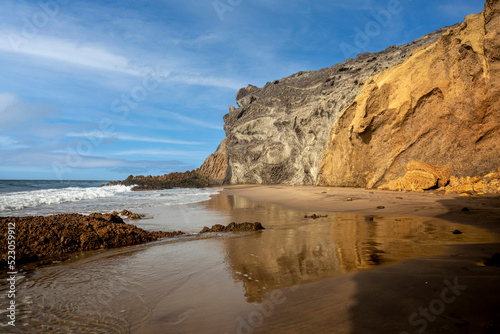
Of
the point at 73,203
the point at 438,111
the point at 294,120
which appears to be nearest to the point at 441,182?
the point at 438,111

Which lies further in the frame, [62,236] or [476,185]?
[476,185]

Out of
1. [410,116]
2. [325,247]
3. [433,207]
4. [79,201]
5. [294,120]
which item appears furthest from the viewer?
[294,120]

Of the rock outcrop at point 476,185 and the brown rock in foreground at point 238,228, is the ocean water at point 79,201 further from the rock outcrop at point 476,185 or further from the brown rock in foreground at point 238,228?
the rock outcrop at point 476,185

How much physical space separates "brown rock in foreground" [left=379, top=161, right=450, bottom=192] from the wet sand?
675 cm

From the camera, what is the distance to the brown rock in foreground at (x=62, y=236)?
4719mm

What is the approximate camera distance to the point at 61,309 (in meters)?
2.75

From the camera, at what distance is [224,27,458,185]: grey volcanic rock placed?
2291 centimetres

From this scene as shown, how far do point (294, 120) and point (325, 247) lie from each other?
944 inches

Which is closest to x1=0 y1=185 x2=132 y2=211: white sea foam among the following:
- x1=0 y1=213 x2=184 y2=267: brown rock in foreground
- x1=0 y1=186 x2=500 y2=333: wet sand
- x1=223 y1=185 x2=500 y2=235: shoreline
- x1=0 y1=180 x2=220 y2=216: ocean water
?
x1=0 y1=180 x2=220 y2=216: ocean water

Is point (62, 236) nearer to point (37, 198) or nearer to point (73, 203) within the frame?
point (73, 203)

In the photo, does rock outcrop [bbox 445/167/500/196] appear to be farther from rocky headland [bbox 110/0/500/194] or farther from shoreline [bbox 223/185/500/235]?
shoreline [bbox 223/185/500/235]

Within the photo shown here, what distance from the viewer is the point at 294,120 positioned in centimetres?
2761

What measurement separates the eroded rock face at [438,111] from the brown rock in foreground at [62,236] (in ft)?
43.2

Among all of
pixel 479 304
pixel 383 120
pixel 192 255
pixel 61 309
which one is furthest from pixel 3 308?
pixel 383 120
